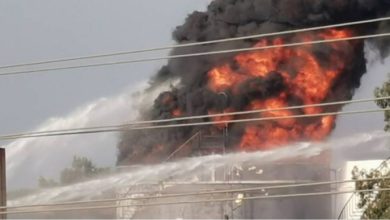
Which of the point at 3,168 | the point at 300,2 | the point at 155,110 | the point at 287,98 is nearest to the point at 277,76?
the point at 287,98

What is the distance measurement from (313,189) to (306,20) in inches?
421

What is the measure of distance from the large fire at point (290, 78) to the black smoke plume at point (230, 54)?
47 centimetres

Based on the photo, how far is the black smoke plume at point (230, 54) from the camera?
194 feet

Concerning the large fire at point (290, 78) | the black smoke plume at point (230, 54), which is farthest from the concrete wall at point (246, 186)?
the black smoke plume at point (230, 54)

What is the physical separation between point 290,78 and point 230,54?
4.06 metres

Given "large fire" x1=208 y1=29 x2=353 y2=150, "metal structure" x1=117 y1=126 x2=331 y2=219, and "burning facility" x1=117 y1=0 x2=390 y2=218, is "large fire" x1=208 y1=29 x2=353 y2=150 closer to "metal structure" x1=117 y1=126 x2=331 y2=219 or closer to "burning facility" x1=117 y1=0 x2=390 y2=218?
"burning facility" x1=117 y1=0 x2=390 y2=218

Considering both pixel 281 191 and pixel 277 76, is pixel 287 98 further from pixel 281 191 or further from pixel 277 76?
pixel 281 191

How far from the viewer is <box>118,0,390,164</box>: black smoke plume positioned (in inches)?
2331

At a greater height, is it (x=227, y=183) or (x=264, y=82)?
(x=264, y=82)

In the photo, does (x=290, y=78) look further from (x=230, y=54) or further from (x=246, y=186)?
(x=246, y=186)

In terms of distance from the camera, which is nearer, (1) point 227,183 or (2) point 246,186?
(1) point 227,183

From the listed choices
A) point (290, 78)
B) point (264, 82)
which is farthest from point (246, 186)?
point (290, 78)

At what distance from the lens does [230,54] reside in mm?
60781

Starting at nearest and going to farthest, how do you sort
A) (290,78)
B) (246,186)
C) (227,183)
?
1. (227,183)
2. (290,78)
3. (246,186)
